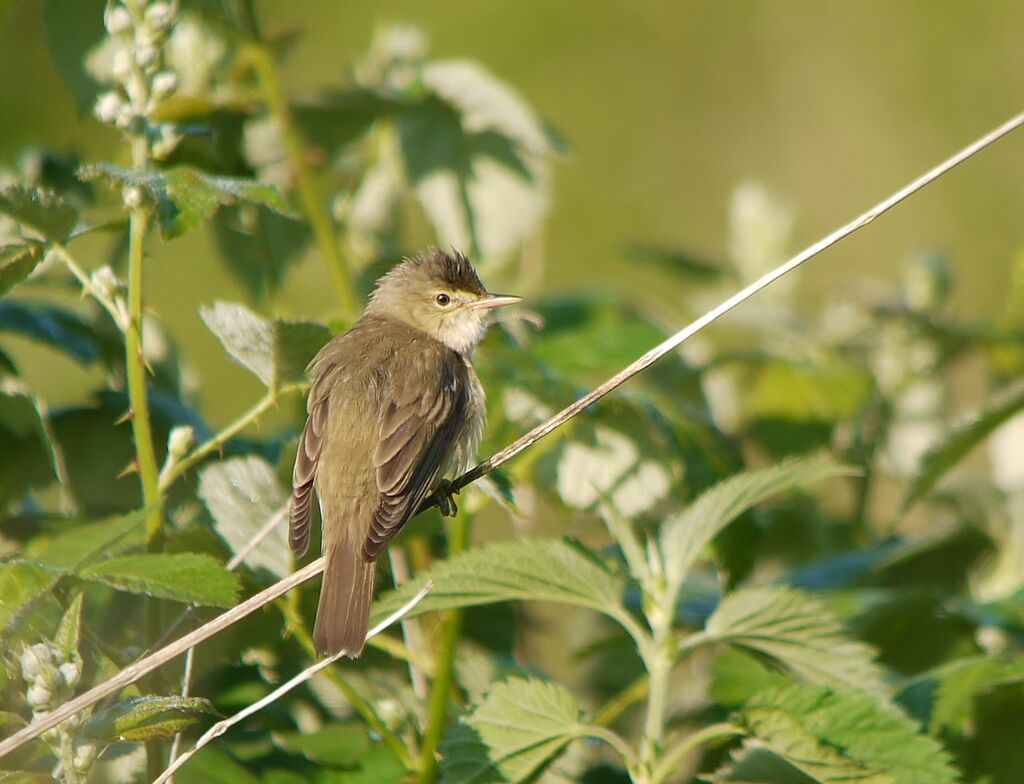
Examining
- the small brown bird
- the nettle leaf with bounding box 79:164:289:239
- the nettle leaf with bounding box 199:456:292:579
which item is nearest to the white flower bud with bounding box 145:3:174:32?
the nettle leaf with bounding box 79:164:289:239

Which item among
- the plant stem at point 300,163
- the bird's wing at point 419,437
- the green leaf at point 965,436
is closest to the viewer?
the bird's wing at point 419,437

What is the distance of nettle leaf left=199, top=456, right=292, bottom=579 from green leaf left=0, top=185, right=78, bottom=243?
17.6 inches

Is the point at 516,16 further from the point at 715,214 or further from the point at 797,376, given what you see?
the point at 797,376

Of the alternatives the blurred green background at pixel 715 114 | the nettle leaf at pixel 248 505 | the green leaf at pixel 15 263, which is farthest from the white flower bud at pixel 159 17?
the blurred green background at pixel 715 114

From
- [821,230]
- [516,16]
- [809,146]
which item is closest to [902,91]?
[809,146]

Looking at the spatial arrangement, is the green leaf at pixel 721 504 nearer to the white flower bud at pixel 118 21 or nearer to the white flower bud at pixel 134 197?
the white flower bud at pixel 134 197

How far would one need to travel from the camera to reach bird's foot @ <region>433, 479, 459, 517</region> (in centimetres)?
248

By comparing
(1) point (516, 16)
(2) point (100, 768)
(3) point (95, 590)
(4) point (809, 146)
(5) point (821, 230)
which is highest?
(1) point (516, 16)

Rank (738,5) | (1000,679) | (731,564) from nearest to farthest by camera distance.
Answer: (1000,679) → (731,564) → (738,5)

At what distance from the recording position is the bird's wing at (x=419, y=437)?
7.89ft

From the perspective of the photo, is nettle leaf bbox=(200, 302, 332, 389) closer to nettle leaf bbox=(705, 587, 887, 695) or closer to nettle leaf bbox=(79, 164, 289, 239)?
nettle leaf bbox=(79, 164, 289, 239)

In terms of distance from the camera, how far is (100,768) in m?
2.29

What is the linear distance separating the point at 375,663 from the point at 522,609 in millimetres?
633

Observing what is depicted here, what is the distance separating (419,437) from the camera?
8.55ft
